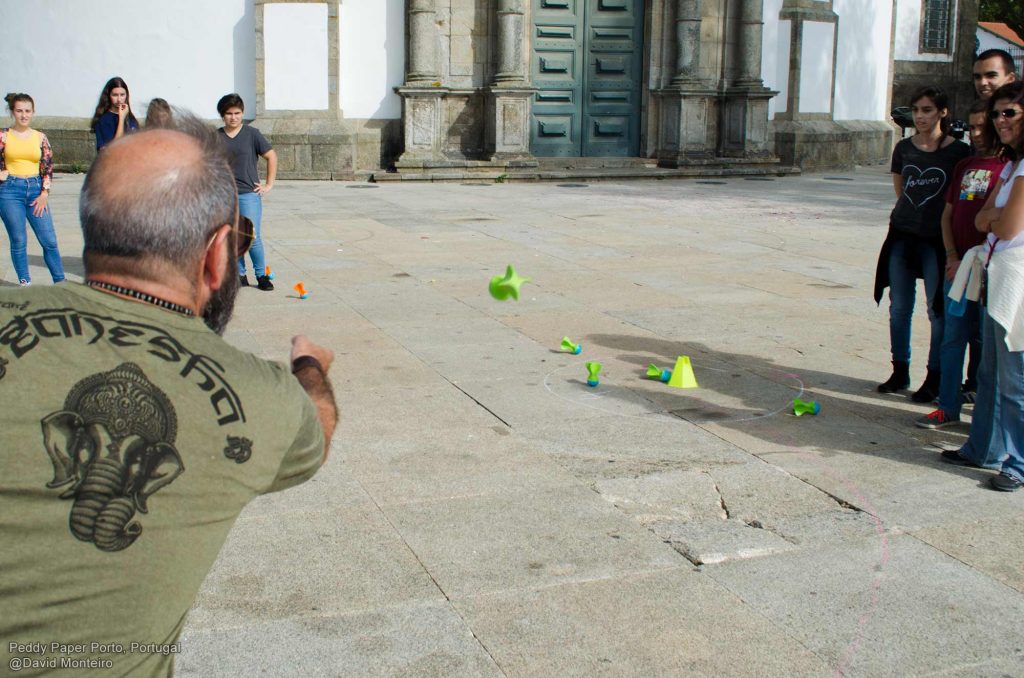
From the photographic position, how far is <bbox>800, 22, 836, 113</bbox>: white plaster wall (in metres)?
23.2

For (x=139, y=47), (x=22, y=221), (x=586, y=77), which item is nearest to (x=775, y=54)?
(x=586, y=77)

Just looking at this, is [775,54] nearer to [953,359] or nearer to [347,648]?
[953,359]

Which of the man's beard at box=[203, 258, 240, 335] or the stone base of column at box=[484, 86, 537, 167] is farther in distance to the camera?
the stone base of column at box=[484, 86, 537, 167]

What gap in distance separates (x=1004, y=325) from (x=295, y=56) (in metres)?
16.2

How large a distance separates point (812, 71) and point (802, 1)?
4.55 feet

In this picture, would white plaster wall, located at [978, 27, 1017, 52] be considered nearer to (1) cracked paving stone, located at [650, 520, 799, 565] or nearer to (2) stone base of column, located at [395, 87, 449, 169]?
(2) stone base of column, located at [395, 87, 449, 169]

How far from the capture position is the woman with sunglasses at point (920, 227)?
20.9ft

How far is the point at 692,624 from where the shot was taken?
370cm

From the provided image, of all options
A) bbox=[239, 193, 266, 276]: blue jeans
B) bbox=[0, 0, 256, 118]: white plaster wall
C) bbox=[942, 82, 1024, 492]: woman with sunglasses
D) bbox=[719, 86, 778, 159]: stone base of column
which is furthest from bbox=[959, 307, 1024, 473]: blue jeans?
bbox=[719, 86, 778, 159]: stone base of column

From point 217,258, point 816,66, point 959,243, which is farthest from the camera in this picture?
point 816,66

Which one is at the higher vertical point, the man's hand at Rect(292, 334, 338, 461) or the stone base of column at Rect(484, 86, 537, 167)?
the stone base of column at Rect(484, 86, 537, 167)

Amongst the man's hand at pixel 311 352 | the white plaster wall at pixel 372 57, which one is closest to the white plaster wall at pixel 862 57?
the white plaster wall at pixel 372 57

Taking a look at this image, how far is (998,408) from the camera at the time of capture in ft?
17.1

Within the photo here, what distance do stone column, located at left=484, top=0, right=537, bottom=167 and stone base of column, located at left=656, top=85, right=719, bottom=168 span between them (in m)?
2.77
